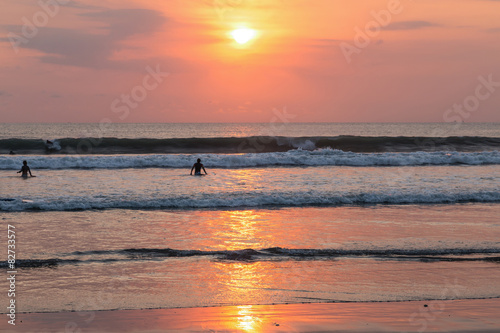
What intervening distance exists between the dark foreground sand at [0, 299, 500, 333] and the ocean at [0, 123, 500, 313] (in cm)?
29

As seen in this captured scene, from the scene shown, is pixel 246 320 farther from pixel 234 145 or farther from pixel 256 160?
pixel 234 145

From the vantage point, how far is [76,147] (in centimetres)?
4097

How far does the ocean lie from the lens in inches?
302

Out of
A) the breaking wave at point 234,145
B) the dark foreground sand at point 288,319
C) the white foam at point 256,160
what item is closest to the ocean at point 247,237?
the dark foreground sand at point 288,319

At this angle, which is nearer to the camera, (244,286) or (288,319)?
(288,319)

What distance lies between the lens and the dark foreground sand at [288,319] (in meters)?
6.13

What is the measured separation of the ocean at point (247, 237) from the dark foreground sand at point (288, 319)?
29cm

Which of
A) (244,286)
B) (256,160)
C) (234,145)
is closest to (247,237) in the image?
(244,286)

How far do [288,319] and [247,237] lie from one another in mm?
4959

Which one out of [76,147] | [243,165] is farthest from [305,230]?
[76,147]

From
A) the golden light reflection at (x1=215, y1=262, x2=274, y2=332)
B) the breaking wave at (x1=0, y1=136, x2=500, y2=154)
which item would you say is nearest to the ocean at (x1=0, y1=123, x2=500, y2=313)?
the golden light reflection at (x1=215, y1=262, x2=274, y2=332)

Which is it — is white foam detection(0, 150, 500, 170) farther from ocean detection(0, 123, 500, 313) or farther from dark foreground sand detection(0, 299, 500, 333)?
dark foreground sand detection(0, 299, 500, 333)

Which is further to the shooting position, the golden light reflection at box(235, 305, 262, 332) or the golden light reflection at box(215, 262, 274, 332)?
the golden light reflection at box(215, 262, 274, 332)

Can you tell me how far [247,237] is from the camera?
448 inches
